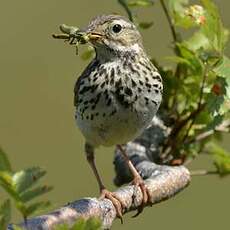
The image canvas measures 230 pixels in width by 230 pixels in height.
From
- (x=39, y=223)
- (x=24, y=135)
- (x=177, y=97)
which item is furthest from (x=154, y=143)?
(x=24, y=135)

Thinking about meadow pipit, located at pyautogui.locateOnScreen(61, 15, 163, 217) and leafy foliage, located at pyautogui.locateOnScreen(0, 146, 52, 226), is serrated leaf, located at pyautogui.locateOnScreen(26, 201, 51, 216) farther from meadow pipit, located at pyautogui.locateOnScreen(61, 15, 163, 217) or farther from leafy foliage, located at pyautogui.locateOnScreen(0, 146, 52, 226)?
meadow pipit, located at pyautogui.locateOnScreen(61, 15, 163, 217)

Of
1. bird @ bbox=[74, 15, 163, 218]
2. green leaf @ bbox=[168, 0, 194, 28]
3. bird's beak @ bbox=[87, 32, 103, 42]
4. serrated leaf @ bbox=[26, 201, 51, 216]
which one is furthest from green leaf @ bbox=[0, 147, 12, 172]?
green leaf @ bbox=[168, 0, 194, 28]

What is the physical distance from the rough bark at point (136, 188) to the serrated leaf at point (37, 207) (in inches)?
4.3

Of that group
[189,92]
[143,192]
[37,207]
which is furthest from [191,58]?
[37,207]

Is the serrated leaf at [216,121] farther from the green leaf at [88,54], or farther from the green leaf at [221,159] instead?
the green leaf at [88,54]

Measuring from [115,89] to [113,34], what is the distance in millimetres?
319

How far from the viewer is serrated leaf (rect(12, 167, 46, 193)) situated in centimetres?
255

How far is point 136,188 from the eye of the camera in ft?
12.3

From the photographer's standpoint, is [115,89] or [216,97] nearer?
[216,97]

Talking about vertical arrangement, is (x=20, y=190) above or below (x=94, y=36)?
below

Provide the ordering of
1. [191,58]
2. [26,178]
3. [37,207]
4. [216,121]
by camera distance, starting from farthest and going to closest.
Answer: [191,58] → [216,121] → [26,178] → [37,207]

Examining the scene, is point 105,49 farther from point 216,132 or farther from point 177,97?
point 216,132

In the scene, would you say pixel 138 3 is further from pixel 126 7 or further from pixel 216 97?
pixel 216 97

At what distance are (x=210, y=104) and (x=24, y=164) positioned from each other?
19.9ft
